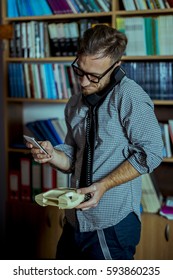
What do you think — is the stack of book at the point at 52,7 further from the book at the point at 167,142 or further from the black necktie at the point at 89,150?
the black necktie at the point at 89,150

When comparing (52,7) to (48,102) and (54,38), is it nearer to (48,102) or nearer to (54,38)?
(54,38)

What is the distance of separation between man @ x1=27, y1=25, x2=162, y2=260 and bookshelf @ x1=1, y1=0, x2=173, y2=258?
39.6 inches

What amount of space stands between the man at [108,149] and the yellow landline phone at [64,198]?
2cm

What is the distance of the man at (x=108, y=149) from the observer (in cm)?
136

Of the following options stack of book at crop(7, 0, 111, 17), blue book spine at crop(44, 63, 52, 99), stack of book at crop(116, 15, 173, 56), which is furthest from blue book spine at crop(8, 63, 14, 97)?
stack of book at crop(116, 15, 173, 56)

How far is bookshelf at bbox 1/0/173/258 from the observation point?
2404 mm

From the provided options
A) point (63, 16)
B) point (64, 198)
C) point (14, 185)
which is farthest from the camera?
point (14, 185)

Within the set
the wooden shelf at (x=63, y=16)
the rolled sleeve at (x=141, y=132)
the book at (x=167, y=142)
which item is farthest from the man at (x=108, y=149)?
the wooden shelf at (x=63, y=16)

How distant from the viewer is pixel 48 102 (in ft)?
9.08

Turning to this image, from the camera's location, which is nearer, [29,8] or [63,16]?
[63,16]

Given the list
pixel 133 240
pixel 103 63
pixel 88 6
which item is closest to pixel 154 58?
pixel 88 6

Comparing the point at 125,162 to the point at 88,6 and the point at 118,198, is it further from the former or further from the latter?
the point at 88,6

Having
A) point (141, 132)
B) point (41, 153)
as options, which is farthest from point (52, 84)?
point (141, 132)

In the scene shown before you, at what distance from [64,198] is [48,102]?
155 cm
